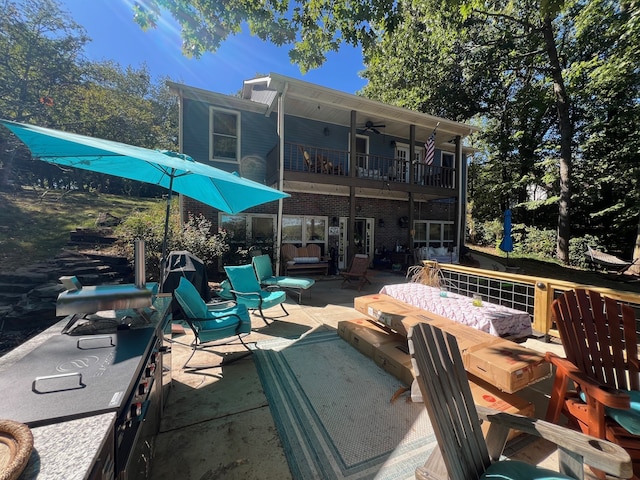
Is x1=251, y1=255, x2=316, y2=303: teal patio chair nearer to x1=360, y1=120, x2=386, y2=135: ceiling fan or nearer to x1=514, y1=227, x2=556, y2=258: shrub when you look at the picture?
x1=360, y1=120, x2=386, y2=135: ceiling fan

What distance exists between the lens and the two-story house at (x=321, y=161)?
26.7 feet

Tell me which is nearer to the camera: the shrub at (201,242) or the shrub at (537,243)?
the shrub at (201,242)

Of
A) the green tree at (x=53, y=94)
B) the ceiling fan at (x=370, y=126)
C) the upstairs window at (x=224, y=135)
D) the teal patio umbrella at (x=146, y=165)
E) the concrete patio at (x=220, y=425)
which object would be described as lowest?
the concrete patio at (x=220, y=425)

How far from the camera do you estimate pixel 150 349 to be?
168 centimetres

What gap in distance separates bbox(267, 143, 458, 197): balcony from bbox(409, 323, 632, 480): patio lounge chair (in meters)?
6.81

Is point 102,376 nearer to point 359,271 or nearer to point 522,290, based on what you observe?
point 522,290

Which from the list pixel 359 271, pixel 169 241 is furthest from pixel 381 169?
pixel 169 241

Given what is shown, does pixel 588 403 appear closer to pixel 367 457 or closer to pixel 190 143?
pixel 367 457

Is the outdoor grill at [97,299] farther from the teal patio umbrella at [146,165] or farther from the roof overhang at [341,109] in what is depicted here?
the roof overhang at [341,109]

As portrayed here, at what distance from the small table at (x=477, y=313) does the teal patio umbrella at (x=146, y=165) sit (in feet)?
8.87

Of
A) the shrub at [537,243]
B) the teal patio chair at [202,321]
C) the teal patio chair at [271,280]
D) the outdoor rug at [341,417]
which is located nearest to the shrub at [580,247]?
the shrub at [537,243]

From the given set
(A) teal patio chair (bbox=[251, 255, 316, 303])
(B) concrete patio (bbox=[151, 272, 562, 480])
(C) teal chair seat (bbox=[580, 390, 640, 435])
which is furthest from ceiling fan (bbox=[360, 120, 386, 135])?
(C) teal chair seat (bbox=[580, 390, 640, 435])

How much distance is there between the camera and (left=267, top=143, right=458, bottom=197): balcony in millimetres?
8016

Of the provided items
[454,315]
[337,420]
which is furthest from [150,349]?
[454,315]
